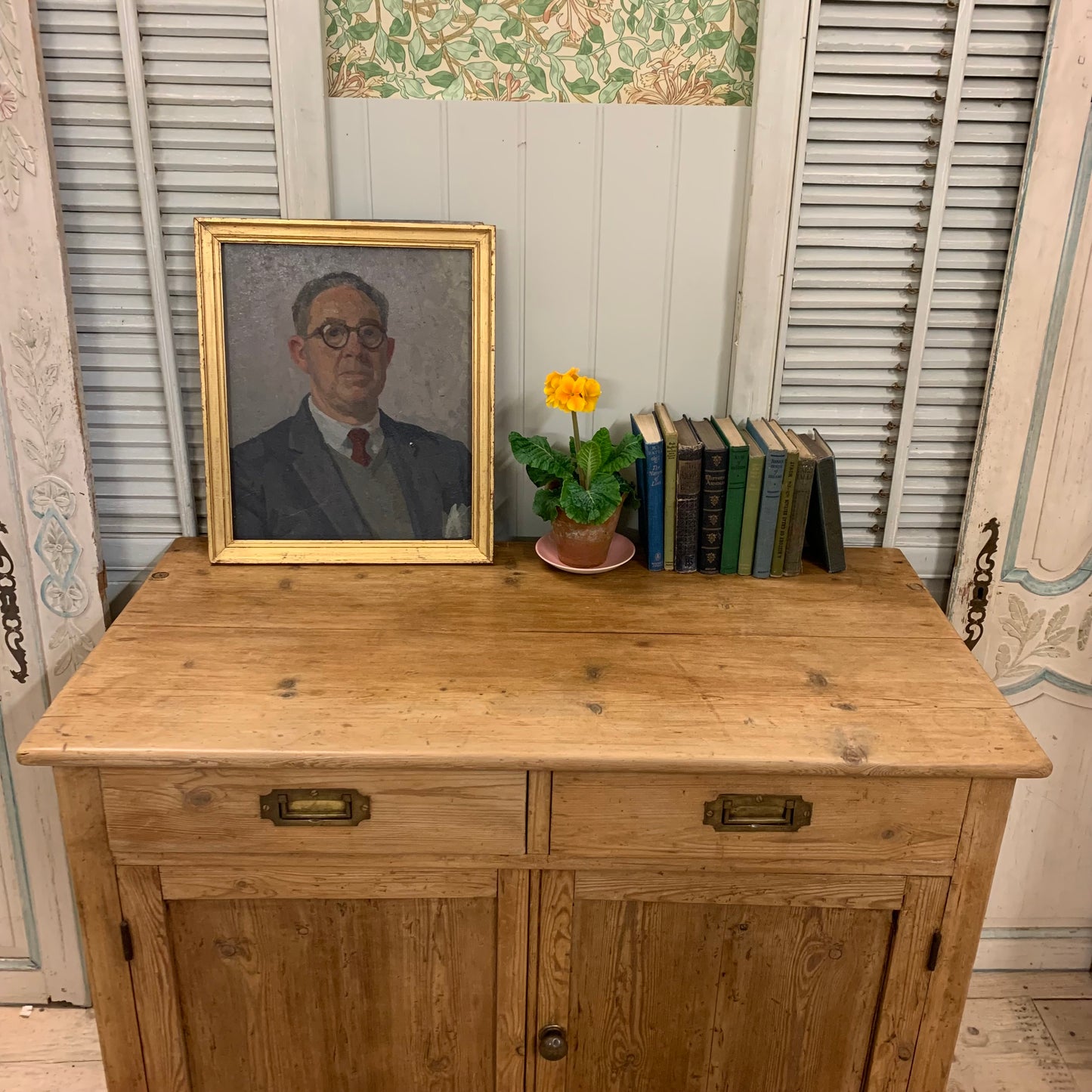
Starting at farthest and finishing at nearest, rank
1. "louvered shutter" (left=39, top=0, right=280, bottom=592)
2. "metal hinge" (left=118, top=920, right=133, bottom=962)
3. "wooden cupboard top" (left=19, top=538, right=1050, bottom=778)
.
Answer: "louvered shutter" (left=39, top=0, right=280, bottom=592), "metal hinge" (left=118, top=920, right=133, bottom=962), "wooden cupboard top" (left=19, top=538, right=1050, bottom=778)

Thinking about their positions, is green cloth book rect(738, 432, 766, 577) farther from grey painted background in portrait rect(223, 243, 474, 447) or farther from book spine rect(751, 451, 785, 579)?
grey painted background in portrait rect(223, 243, 474, 447)

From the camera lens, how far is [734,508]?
1.55 meters

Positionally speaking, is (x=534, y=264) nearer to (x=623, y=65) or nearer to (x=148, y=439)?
(x=623, y=65)

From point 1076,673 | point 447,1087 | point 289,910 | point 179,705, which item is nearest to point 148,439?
point 179,705

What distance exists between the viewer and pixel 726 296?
1608 mm

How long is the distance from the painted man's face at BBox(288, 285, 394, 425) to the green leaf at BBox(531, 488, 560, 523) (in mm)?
287

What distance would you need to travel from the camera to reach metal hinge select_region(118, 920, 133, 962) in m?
1.32

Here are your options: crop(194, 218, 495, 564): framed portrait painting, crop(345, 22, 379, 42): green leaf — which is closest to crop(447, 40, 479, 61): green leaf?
crop(345, 22, 379, 42): green leaf

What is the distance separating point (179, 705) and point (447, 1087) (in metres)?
0.69

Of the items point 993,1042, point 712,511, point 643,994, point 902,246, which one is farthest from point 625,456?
point 993,1042

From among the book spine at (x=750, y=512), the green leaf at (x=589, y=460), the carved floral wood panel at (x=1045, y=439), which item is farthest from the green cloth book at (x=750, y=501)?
the carved floral wood panel at (x=1045, y=439)

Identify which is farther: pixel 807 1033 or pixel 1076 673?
pixel 1076 673

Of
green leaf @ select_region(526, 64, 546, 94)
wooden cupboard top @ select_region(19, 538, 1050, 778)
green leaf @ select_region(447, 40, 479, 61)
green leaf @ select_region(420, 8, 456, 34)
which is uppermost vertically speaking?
green leaf @ select_region(420, 8, 456, 34)

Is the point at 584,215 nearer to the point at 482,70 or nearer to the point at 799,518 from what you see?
the point at 482,70
